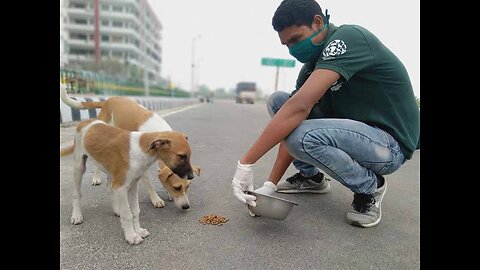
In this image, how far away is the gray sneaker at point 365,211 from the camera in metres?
1.71

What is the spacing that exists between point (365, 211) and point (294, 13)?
3.63ft

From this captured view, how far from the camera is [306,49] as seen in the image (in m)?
1.49

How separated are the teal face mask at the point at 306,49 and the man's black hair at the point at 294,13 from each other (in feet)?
0.27

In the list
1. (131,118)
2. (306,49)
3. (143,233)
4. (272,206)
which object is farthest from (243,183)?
(131,118)

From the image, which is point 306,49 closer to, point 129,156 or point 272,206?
point 272,206

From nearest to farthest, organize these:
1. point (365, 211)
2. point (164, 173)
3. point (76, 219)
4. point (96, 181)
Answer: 1. point (76, 219)
2. point (365, 211)
3. point (164, 173)
4. point (96, 181)

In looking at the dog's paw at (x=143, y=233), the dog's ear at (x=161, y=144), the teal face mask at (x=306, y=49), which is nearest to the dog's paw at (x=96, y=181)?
the dog's paw at (x=143, y=233)

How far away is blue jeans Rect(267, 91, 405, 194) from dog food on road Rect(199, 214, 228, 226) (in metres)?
0.51

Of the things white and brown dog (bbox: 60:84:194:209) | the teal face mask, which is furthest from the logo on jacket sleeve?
white and brown dog (bbox: 60:84:194:209)

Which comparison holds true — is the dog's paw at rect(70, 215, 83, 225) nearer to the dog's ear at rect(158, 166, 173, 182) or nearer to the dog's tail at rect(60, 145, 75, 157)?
the dog's tail at rect(60, 145, 75, 157)

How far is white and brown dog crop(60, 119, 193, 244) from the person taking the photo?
56.4 inches

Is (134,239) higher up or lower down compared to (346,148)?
lower down
